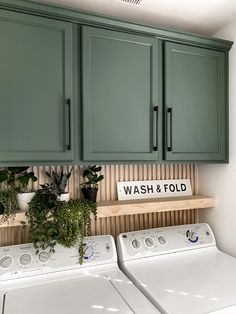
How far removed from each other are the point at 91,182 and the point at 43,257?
536 millimetres

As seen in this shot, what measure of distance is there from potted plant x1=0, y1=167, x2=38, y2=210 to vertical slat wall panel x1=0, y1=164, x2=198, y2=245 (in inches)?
5.1

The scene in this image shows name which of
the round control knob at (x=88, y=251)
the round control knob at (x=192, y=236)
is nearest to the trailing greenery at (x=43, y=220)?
the round control knob at (x=88, y=251)

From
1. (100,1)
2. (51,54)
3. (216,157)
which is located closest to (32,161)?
(51,54)

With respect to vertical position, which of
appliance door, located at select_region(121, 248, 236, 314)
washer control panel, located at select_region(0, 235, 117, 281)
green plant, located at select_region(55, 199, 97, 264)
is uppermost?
green plant, located at select_region(55, 199, 97, 264)

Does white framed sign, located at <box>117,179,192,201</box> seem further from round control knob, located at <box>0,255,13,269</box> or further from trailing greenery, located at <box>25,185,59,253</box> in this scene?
round control knob, located at <box>0,255,13,269</box>

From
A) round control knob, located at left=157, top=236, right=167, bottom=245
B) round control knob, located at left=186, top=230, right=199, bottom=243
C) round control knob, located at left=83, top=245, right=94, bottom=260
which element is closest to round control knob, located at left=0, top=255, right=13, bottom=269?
round control knob, located at left=83, top=245, right=94, bottom=260

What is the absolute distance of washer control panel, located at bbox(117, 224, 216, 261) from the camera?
1624 mm

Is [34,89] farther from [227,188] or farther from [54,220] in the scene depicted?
[227,188]

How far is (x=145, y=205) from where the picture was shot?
167cm

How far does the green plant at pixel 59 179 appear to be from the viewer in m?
1.55

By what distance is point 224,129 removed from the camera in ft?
5.89

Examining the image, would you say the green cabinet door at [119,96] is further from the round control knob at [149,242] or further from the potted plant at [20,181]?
the round control knob at [149,242]

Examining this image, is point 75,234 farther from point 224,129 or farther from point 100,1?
point 100,1

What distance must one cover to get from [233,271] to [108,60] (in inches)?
57.3
